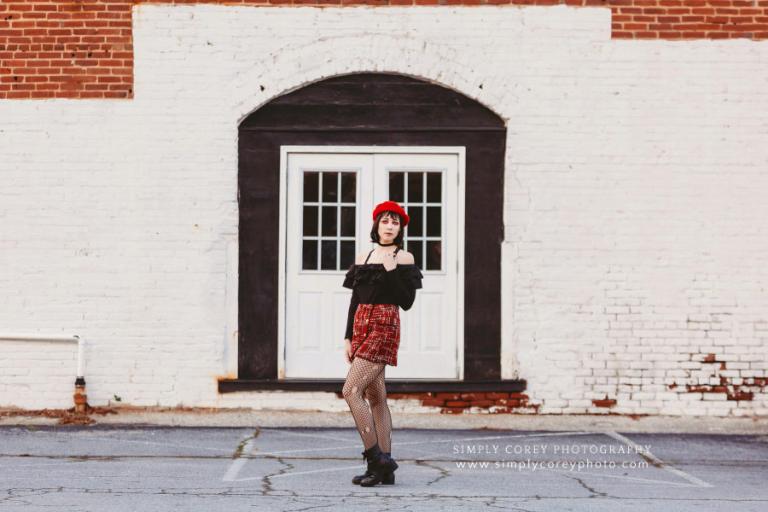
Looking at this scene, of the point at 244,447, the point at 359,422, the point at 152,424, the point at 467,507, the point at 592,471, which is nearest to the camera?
the point at 467,507

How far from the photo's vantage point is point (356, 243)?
10.9m

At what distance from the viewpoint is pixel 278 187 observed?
10812mm

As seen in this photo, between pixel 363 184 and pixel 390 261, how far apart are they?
366 cm

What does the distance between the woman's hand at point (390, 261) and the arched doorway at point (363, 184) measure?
3563 mm

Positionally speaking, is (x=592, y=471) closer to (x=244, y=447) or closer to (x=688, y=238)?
(x=244, y=447)

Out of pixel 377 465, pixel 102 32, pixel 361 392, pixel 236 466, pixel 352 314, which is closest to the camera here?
pixel 361 392

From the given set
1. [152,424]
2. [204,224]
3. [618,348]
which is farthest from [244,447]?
[618,348]

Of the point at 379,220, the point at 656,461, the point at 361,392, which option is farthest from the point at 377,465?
the point at 656,461

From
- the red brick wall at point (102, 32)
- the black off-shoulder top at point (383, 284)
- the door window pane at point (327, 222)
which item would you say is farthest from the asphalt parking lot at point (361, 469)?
the red brick wall at point (102, 32)

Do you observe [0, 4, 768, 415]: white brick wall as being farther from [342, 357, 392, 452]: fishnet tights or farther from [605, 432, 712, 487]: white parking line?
[342, 357, 392, 452]: fishnet tights

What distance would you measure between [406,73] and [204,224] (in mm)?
2332

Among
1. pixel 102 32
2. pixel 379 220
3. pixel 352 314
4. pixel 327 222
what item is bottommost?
pixel 352 314

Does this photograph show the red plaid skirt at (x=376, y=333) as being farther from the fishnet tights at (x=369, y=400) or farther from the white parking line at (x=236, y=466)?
the white parking line at (x=236, y=466)

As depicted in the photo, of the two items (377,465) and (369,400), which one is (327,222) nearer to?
(369,400)
